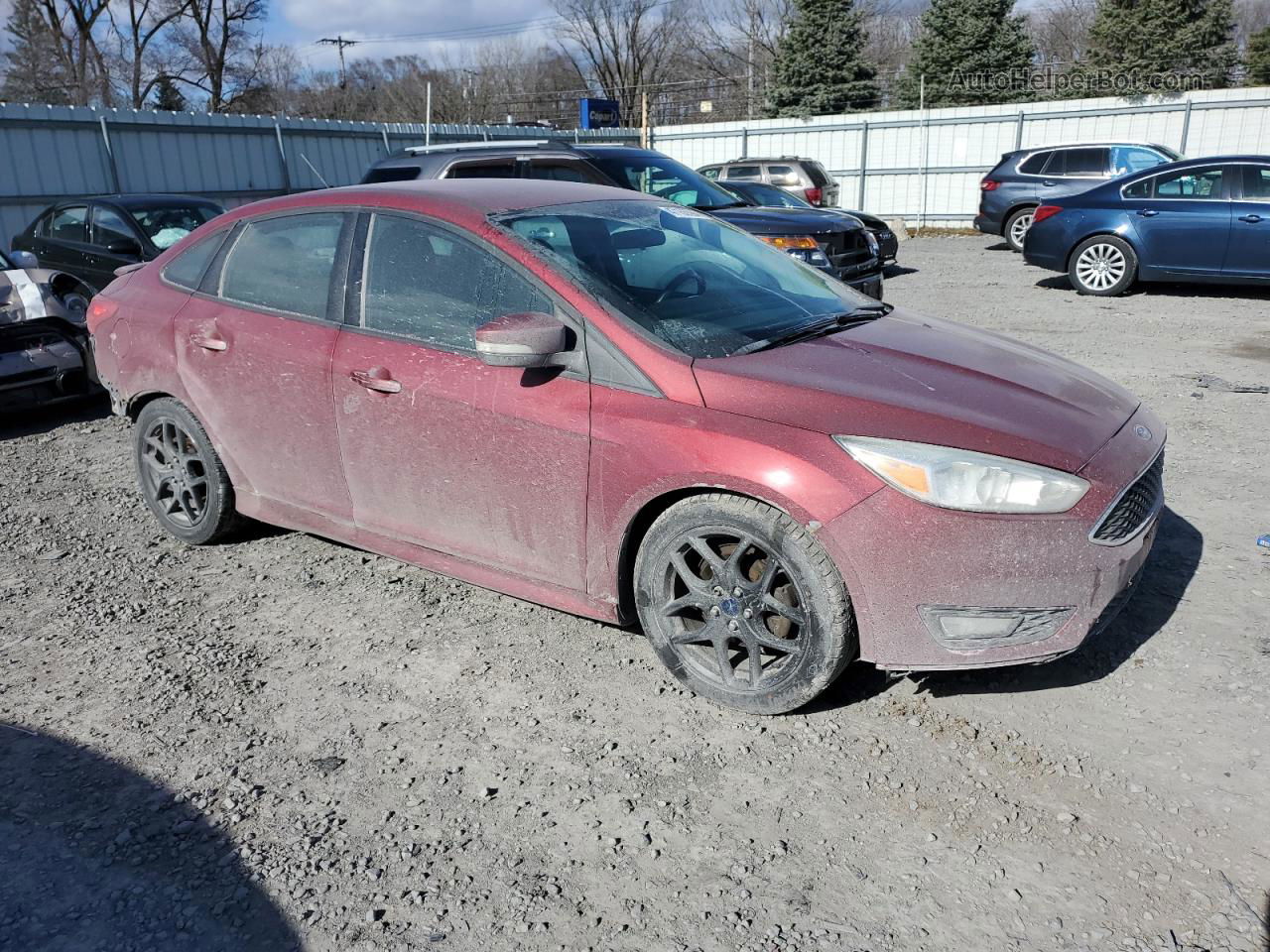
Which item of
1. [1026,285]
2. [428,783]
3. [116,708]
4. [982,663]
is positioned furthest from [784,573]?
[1026,285]

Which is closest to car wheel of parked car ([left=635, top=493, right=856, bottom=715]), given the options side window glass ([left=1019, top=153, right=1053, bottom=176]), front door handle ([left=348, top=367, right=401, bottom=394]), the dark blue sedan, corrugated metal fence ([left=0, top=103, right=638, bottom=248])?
front door handle ([left=348, top=367, right=401, bottom=394])

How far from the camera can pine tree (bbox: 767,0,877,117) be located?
38.9 metres

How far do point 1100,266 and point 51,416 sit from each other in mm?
10788

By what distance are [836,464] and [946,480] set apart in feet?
1.01

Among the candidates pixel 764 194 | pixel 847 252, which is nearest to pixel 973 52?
pixel 764 194

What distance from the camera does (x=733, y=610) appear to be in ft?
10.2

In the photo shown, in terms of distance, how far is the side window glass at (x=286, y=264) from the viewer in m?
3.95

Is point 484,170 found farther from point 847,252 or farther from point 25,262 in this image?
point 847,252

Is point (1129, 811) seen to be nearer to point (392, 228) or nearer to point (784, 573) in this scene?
point (784, 573)

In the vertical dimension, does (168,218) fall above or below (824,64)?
below

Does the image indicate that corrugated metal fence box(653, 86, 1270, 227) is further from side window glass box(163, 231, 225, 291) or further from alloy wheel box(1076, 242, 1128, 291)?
side window glass box(163, 231, 225, 291)

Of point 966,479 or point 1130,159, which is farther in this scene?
point 1130,159

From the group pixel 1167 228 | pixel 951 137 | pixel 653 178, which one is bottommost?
pixel 1167 228

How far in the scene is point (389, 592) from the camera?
4.21m
